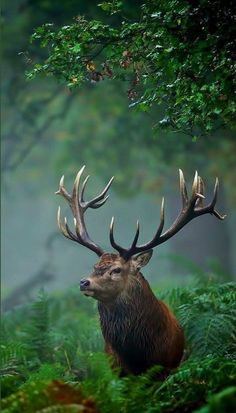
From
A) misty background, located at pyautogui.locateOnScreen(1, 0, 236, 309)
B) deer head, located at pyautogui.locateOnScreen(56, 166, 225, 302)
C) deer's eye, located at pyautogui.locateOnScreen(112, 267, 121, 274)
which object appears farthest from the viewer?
misty background, located at pyautogui.locateOnScreen(1, 0, 236, 309)

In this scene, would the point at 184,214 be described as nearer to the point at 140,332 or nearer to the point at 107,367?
the point at 140,332

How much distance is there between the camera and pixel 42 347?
10.7m

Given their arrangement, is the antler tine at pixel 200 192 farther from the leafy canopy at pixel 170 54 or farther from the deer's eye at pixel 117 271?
the deer's eye at pixel 117 271

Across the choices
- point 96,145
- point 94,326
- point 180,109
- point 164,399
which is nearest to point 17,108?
point 96,145

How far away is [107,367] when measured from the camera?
6832 mm

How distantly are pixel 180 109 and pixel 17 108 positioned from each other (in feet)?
41.6

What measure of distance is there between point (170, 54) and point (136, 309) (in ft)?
7.57

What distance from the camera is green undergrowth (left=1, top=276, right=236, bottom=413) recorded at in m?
6.09

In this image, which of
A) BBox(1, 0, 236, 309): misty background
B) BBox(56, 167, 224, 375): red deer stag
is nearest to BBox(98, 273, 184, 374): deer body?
BBox(56, 167, 224, 375): red deer stag

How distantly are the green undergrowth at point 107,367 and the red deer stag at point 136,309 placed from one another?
28 cm

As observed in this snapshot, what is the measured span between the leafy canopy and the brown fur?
1.35m

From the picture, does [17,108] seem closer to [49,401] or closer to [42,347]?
[42,347]

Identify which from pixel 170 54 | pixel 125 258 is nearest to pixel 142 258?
pixel 125 258

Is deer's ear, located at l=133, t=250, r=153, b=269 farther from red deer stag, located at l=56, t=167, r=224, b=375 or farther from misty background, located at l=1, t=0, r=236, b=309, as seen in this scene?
misty background, located at l=1, t=0, r=236, b=309
